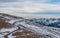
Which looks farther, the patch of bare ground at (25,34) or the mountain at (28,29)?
the mountain at (28,29)

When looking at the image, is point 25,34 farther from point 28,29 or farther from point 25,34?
point 28,29

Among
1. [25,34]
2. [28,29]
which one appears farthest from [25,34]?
[28,29]

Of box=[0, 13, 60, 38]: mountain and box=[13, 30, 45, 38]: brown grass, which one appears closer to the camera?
box=[13, 30, 45, 38]: brown grass

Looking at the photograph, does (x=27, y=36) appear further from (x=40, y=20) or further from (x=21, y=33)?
(x=40, y=20)

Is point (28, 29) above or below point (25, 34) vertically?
above

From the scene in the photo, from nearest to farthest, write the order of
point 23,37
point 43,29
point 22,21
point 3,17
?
point 23,37, point 43,29, point 22,21, point 3,17

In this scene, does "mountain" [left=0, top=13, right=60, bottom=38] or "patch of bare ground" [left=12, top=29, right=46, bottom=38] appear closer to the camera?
"patch of bare ground" [left=12, top=29, right=46, bottom=38]

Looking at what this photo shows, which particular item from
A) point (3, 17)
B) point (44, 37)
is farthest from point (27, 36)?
point (3, 17)

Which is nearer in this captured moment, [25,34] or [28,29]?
[25,34]
